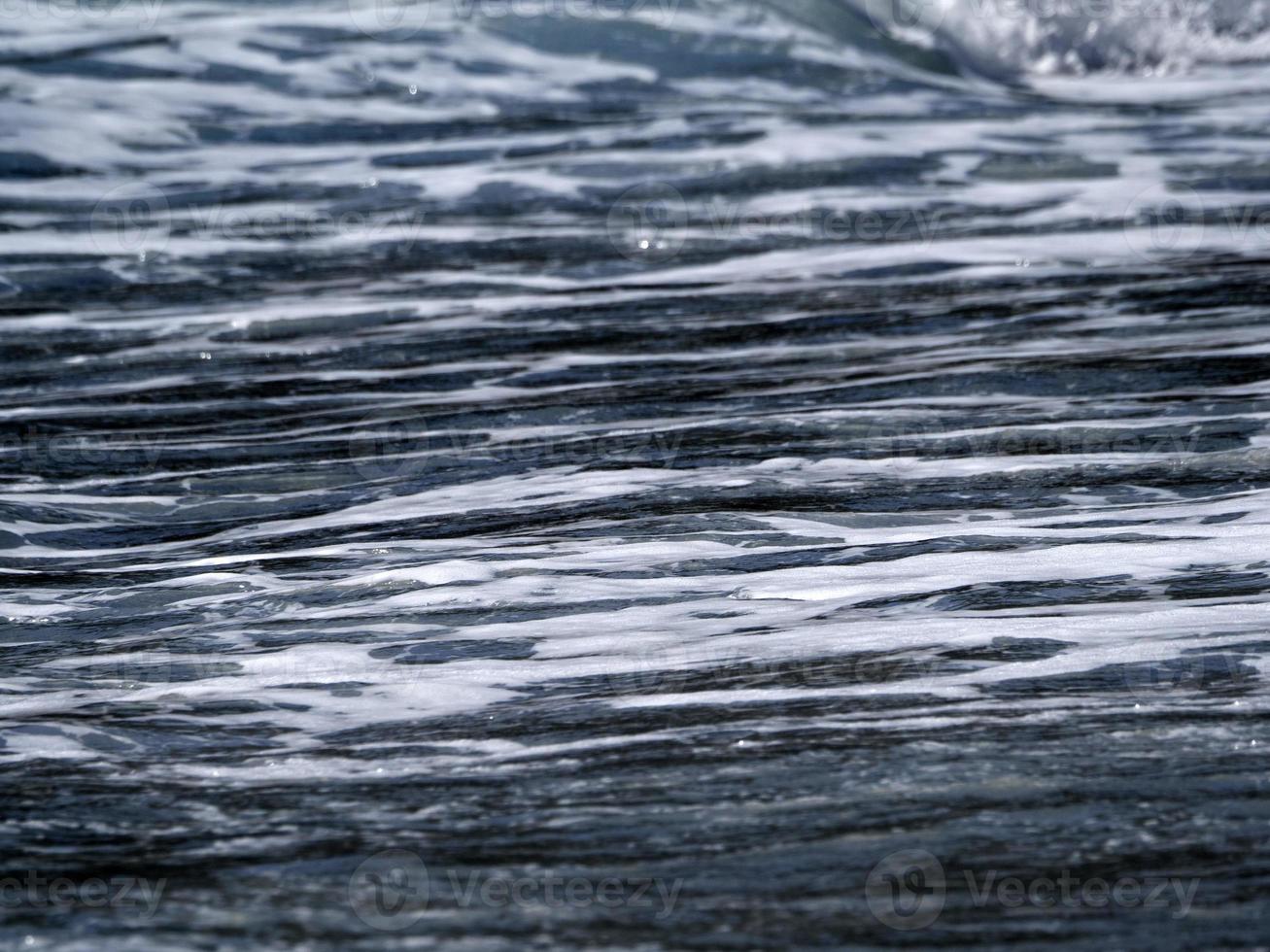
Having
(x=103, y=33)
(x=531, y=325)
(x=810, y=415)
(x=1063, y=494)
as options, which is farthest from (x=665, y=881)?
(x=103, y=33)

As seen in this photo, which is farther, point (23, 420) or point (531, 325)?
point (531, 325)

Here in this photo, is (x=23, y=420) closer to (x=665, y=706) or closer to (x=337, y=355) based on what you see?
(x=337, y=355)

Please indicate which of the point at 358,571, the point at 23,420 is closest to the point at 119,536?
the point at 358,571

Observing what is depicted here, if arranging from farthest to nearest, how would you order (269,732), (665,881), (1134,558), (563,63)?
(563,63) < (1134,558) < (269,732) < (665,881)

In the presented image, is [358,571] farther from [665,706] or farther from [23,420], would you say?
[23,420]

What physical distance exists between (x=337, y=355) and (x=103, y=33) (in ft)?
15.4

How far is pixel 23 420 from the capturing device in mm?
5207

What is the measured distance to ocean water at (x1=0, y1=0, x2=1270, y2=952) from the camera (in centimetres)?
224

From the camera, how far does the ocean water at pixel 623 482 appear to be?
7.36 feet

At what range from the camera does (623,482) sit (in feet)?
14.2

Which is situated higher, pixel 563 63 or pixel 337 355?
pixel 563 63

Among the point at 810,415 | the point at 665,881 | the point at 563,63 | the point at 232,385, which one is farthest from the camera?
the point at 563,63

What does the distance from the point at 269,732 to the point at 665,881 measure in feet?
3.10

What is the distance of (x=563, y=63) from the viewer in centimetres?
946
